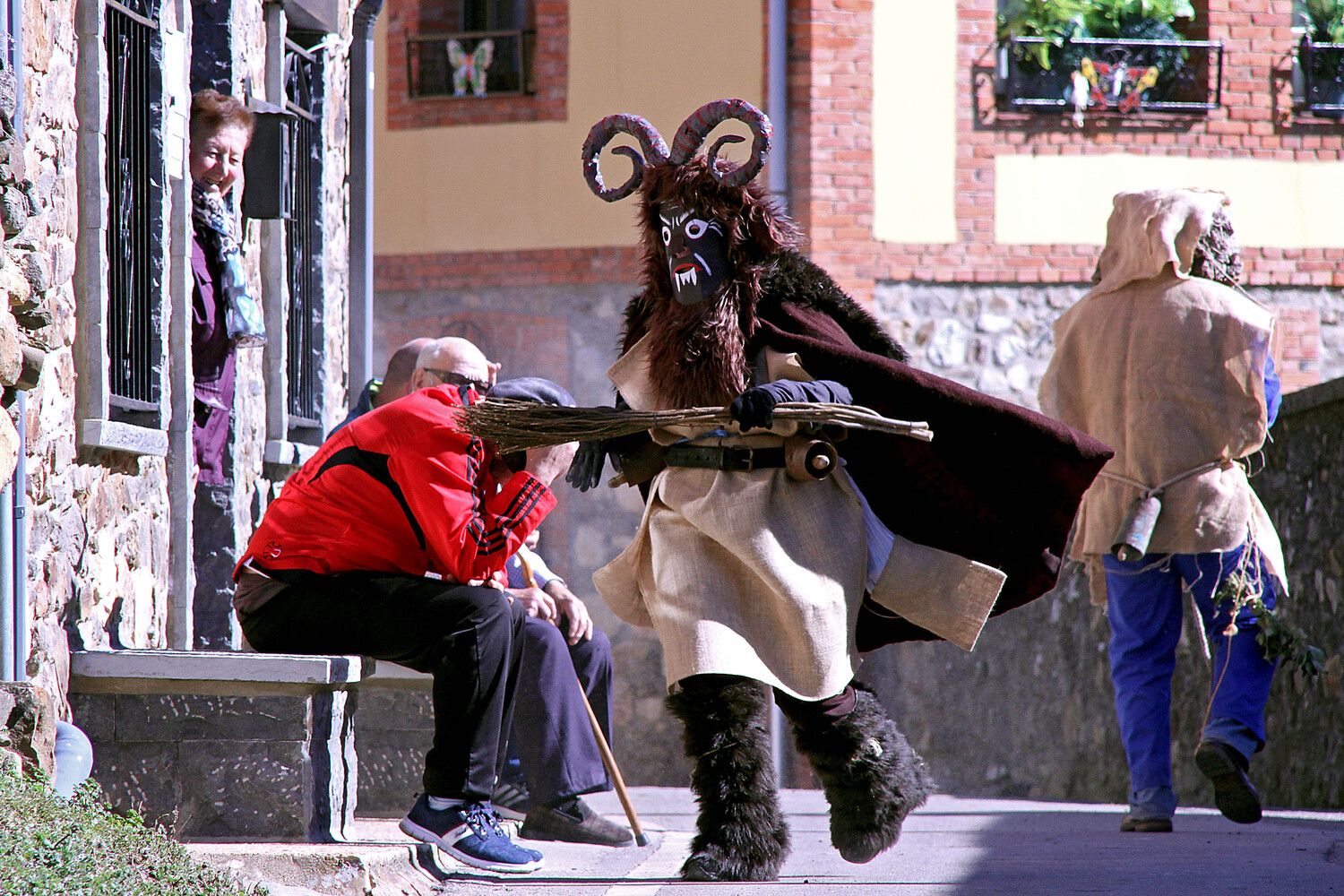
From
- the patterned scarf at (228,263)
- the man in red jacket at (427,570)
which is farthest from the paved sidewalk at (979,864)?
the patterned scarf at (228,263)

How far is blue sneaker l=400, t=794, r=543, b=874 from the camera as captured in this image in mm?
4605

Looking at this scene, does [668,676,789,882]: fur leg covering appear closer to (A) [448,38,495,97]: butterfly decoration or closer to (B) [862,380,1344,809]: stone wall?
(B) [862,380,1344,809]: stone wall

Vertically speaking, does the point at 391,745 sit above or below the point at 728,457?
below

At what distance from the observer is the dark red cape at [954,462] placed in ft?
16.3

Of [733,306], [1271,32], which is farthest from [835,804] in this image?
[1271,32]

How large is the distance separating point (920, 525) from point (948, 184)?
8280 mm

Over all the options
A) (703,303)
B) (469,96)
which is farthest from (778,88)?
(703,303)

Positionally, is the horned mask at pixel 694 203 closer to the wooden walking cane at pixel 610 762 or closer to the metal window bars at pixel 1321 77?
the wooden walking cane at pixel 610 762

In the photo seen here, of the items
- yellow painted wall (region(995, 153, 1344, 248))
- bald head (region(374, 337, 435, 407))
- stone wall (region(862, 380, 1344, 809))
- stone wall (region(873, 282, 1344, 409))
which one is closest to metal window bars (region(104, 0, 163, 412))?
bald head (region(374, 337, 435, 407))

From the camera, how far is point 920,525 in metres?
5.09

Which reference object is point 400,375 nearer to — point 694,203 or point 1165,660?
point 694,203

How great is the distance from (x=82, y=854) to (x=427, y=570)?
1.84 m

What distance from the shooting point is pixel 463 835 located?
4.61 m

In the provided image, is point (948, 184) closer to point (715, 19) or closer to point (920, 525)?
point (715, 19)
